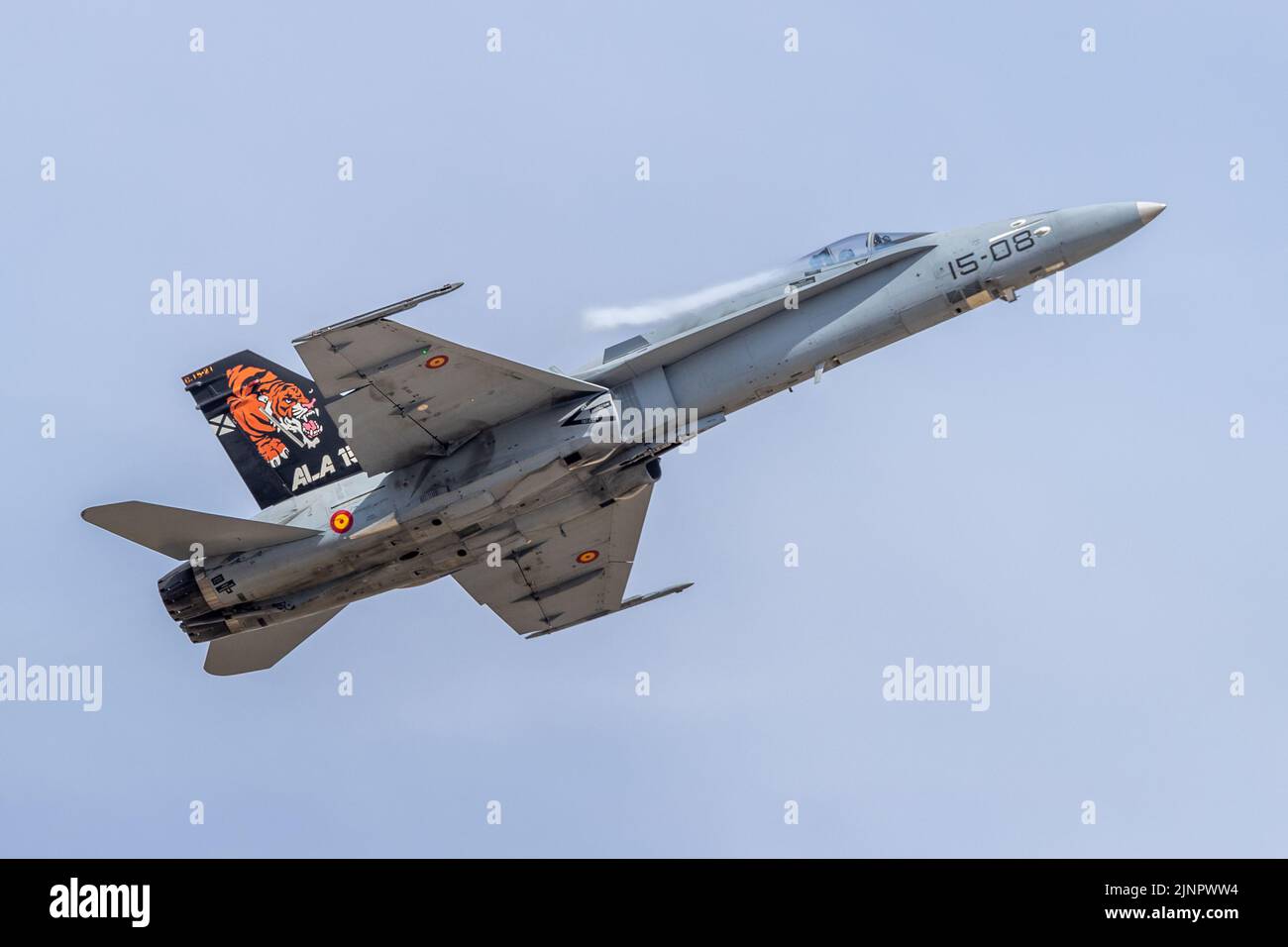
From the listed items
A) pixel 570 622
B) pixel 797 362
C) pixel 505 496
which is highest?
pixel 797 362

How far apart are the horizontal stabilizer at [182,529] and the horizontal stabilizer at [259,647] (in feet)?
8.02

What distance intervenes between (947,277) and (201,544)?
10.2 m

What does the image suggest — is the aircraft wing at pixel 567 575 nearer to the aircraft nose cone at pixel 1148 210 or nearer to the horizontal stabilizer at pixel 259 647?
the horizontal stabilizer at pixel 259 647

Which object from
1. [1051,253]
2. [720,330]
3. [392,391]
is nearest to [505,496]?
[392,391]

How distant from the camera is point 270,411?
2523 centimetres

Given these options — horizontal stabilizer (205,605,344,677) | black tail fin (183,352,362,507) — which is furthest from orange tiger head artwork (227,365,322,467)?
horizontal stabilizer (205,605,344,677)

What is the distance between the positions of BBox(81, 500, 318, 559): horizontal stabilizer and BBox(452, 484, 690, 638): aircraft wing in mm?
3953

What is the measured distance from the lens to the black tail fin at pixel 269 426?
2466 cm

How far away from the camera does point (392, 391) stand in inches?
879

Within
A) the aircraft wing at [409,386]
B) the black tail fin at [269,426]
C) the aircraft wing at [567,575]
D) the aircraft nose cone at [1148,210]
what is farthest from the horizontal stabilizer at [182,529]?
the aircraft nose cone at [1148,210]

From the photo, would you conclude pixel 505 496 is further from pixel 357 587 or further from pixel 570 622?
pixel 570 622

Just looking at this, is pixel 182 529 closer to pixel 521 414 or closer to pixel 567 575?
pixel 521 414

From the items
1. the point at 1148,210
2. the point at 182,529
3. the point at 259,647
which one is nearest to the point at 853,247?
the point at 1148,210

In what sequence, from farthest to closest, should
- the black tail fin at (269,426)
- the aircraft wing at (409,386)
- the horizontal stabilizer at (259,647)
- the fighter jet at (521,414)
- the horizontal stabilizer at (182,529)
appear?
the horizontal stabilizer at (259,647) < the black tail fin at (269,426) < the horizontal stabilizer at (182,529) < the fighter jet at (521,414) < the aircraft wing at (409,386)
